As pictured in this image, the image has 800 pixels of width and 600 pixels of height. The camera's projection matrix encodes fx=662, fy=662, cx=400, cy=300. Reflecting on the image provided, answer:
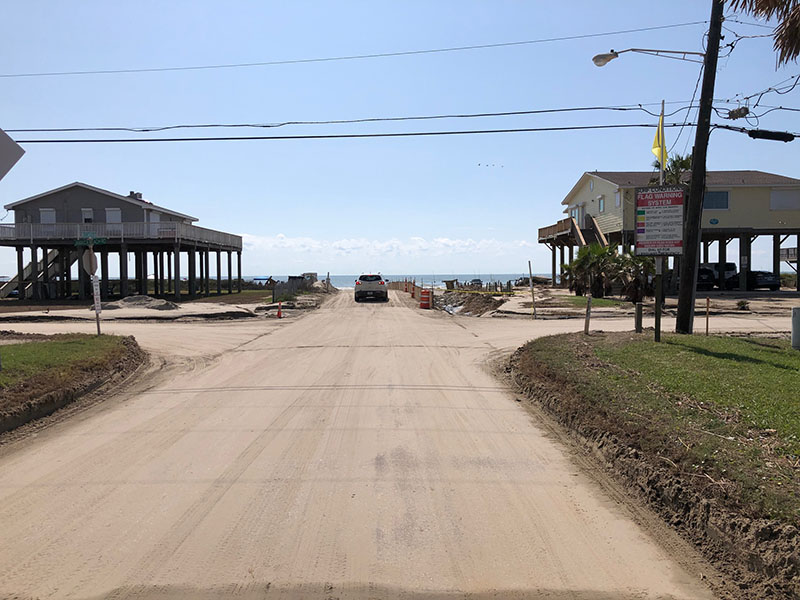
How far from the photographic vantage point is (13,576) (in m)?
4.46

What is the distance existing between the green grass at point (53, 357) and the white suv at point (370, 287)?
88.7 ft

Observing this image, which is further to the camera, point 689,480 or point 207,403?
point 207,403

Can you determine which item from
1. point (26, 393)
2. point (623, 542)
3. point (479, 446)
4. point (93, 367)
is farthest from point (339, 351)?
point (623, 542)

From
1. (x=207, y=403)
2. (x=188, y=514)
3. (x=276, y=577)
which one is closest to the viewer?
(x=276, y=577)

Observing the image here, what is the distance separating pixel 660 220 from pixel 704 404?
6.97 meters

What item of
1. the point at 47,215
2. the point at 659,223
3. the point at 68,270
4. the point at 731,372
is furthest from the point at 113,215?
the point at 731,372

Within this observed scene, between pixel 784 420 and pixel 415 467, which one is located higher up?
pixel 784 420

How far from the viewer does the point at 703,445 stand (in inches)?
246

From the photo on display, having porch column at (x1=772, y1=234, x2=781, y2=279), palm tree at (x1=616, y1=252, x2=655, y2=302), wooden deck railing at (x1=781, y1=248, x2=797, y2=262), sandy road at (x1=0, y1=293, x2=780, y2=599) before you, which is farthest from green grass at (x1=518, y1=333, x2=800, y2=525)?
wooden deck railing at (x1=781, y1=248, x2=797, y2=262)

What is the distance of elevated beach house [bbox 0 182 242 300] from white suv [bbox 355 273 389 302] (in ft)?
36.7

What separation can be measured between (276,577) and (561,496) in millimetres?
2872

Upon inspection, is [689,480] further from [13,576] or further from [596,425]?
[13,576]

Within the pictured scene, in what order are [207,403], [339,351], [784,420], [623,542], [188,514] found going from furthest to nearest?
1. [339,351]
2. [207,403]
3. [784,420]
4. [188,514]
5. [623,542]

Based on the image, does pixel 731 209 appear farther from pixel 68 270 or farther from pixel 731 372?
pixel 68 270
